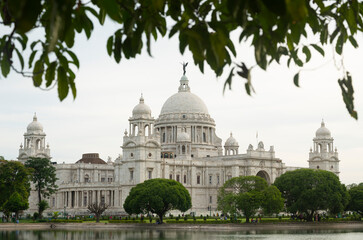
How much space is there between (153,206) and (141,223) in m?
2.46

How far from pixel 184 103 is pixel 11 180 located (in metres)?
53.6

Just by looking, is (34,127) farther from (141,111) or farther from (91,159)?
(141,111)

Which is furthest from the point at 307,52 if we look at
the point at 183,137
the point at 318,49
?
the point at 183,137

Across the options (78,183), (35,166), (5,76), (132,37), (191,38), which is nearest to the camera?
(191,38)

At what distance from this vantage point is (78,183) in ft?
361

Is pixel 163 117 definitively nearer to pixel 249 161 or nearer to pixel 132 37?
pixel 249 161

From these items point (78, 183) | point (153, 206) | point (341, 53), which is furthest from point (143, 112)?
point (341, 53)

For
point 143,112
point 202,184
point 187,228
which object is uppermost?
point 143,112

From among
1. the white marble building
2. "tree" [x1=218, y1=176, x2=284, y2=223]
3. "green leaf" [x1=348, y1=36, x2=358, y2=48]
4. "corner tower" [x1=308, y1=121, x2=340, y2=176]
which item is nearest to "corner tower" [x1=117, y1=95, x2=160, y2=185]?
the white marble building

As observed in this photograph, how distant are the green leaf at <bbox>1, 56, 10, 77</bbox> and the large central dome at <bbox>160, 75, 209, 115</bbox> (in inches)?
4742

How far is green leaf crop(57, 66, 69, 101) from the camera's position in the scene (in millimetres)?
6910

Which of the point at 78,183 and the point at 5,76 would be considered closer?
the point at 5,76

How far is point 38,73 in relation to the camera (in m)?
7.19

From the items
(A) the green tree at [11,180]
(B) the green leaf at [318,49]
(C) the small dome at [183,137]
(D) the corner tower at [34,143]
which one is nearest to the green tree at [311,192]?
(C) the small dome at [183,137]
